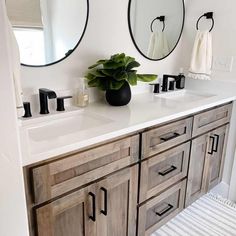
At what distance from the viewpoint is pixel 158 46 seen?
1.95 m

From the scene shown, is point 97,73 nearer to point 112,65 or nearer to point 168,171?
point 112,65

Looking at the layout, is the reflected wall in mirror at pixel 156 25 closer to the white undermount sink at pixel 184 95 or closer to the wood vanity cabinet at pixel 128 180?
the white undermount sink at pixel 184 95

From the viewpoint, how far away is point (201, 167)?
1797 millimetres

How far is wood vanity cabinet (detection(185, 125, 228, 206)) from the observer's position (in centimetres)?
169

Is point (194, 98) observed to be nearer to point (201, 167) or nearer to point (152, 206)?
point (201, 167)

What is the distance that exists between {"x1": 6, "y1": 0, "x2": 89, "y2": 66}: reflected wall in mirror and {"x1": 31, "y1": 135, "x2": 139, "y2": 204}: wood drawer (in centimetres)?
64

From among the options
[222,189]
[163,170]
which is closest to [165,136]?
[163,170]

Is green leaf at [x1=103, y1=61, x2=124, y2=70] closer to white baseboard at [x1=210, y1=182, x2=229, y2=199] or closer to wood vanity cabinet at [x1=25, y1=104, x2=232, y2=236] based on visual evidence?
wood vanity cabinet at [x1=25, y1=104, x2=232, y2=236]

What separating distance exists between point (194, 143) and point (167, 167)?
285 mm

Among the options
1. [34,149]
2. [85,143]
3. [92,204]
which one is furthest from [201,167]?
[34,149]

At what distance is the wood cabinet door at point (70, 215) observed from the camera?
3.11 ft

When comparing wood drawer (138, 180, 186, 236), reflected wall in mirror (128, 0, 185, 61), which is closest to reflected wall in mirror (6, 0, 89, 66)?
reflected wall in mirror (128, 0, 185, 61)

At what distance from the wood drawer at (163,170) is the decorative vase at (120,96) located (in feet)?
1.36

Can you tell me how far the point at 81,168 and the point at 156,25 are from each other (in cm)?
137
